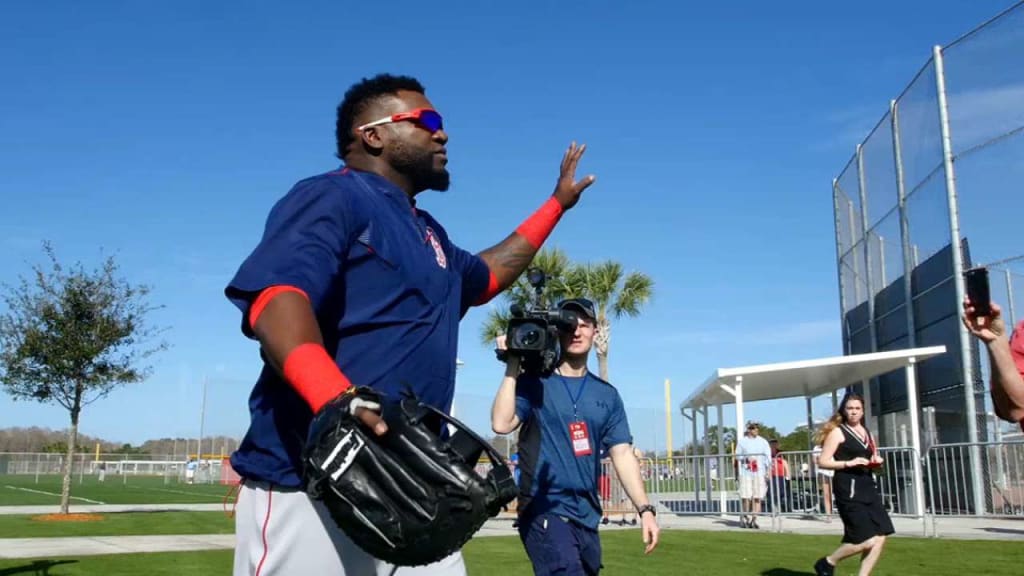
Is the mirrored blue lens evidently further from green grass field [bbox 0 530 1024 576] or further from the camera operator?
green grass field [bbox 0 530 1024 576]

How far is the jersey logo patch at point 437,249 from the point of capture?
289cm

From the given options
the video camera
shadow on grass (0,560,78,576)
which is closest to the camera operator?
the video camera

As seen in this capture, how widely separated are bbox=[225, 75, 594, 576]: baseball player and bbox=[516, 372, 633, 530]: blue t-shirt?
235 centimetres

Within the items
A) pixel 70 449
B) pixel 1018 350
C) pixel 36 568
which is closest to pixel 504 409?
pixel 1018 350

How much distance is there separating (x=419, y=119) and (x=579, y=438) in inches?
113

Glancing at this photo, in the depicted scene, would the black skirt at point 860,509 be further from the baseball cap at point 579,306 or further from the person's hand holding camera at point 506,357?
the person's hand holding camera at point 506,357

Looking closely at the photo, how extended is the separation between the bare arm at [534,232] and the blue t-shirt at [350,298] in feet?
2.51

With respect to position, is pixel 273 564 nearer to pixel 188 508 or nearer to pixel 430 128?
pixel 430 128

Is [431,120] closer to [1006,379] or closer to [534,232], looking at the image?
[534,232]

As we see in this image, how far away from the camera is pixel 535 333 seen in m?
4.44

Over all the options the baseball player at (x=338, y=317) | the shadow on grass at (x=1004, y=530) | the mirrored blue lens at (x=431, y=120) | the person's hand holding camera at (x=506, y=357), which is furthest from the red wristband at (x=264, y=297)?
the shadow on grass at (x=1004, y=530)

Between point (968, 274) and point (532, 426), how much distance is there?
2532 mm

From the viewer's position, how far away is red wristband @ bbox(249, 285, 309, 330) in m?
2.25

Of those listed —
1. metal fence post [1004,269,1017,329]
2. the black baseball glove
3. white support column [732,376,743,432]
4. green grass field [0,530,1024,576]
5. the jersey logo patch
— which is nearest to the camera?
the black baseball glove
